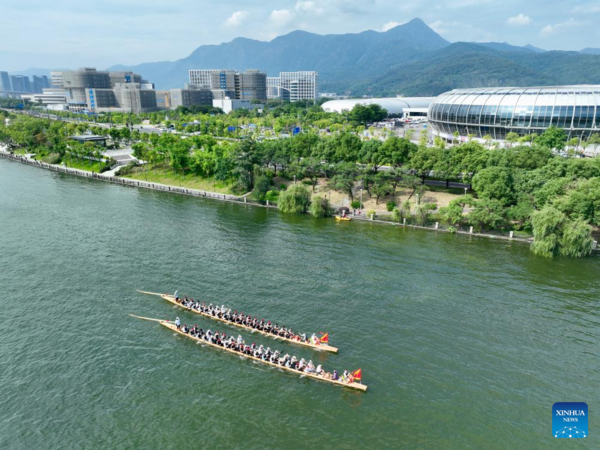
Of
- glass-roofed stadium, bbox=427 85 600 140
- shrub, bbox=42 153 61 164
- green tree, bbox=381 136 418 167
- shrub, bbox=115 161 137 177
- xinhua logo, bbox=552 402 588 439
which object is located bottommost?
xinhua logo, bbox=552 402 588 439

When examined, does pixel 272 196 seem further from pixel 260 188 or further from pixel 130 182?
pixel 130 182

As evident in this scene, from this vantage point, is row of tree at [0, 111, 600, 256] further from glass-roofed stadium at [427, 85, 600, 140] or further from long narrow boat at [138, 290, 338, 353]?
long narrow boat at [138, 290, 338, 353]

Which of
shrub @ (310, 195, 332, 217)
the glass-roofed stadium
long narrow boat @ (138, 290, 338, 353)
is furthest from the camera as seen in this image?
the glass-roofed stadium

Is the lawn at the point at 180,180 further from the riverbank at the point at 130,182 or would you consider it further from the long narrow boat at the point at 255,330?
the long narrow boat at the point at 255,330

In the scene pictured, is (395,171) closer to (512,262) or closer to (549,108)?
(512,262)

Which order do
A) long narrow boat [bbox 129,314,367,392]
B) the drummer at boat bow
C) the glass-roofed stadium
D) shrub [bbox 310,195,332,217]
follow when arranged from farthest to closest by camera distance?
the glass-roofed stadium → shrub [bbox 310,195,332,217] → the drummer at boat bow → long narrow boat [bbox 129,314,367,392]

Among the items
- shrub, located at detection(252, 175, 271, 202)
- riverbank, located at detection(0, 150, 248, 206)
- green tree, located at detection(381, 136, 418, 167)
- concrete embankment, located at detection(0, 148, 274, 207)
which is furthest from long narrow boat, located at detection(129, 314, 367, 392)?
green tree, located at detection(381, 136, 418, 167)

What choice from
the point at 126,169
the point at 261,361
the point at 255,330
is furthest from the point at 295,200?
the point at 126,169

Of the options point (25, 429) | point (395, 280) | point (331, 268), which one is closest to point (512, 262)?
point (395, 280)
